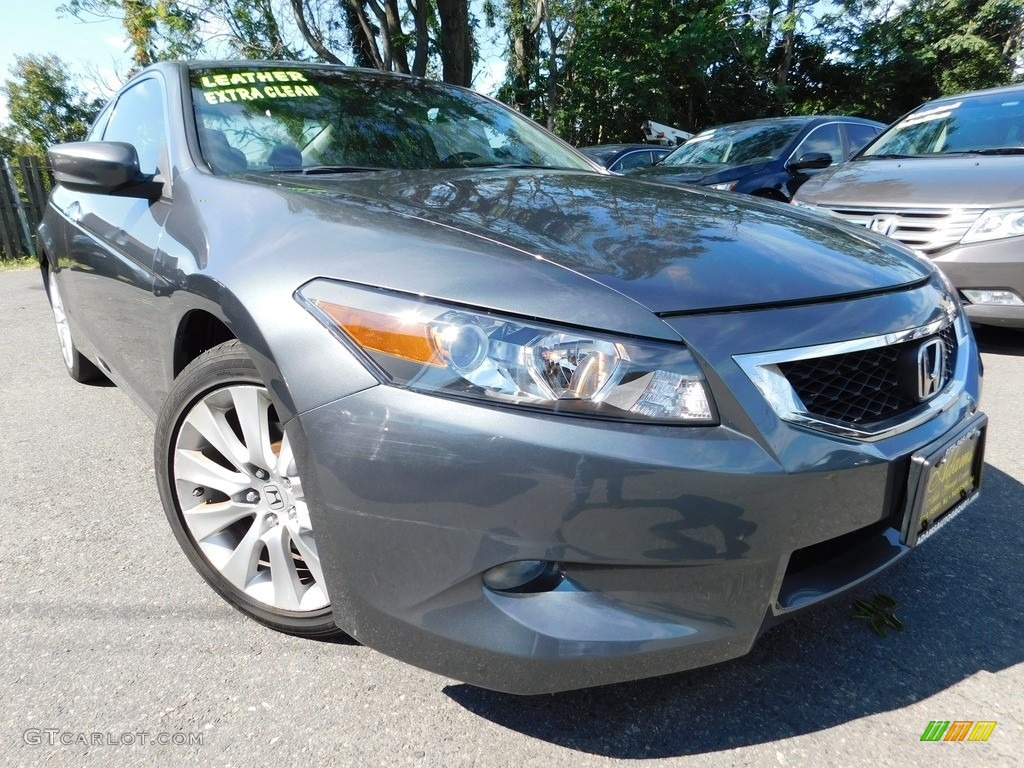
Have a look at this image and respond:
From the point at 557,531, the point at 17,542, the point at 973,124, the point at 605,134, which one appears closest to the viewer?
the point at 557,531

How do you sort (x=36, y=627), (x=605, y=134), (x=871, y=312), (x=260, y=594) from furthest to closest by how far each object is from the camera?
(x=605, y=134)
(x=36, y=627)
(x=260, y=594)
(x=871, y=312)

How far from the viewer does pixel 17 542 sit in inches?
92.8

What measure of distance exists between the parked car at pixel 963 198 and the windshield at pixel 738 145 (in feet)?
4.97

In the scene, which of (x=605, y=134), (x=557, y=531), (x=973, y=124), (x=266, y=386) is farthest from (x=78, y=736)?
(x=605, y=134)

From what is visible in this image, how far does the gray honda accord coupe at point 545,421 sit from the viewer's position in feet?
4.17

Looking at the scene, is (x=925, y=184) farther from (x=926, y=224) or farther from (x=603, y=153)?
(x=603, y=153)

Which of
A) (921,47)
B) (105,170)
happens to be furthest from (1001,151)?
(921,47)

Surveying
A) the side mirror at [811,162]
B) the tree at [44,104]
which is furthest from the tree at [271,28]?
the tree at [44,104]

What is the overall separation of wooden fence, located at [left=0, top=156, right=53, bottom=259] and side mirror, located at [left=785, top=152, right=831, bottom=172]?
10.1 metres

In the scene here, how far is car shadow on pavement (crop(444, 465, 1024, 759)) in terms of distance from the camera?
1.54 meters

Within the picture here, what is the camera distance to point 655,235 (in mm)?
1694

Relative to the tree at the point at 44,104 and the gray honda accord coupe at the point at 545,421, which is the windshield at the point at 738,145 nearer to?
the gray honda accord coupe at the point at 545,421

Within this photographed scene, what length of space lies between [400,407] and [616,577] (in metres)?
0.47

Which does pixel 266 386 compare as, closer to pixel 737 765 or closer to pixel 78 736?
pixel 78 736
